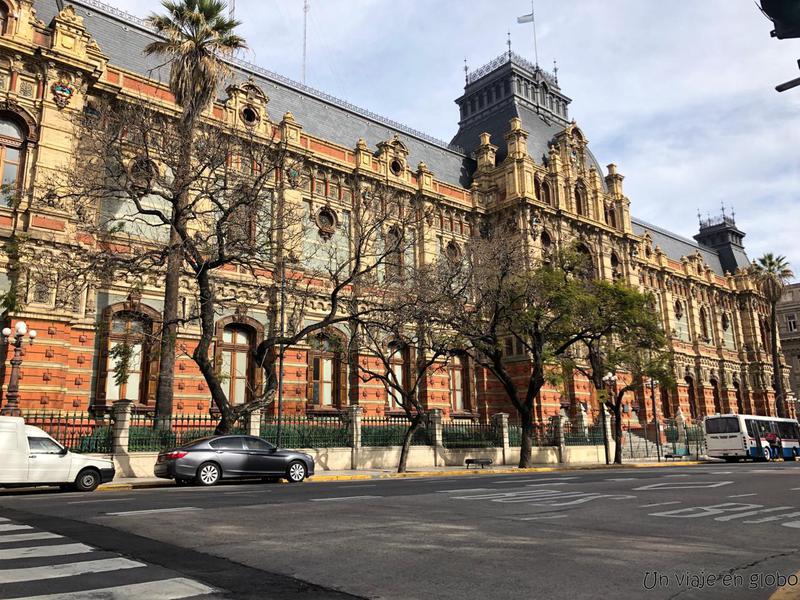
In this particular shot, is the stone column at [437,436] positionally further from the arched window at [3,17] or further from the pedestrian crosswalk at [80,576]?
the arched window at [3,17]

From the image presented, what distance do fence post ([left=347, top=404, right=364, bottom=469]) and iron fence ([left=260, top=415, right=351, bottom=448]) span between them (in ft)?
0.59

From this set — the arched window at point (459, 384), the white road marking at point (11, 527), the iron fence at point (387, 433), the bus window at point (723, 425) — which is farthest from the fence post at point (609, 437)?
the white road marking at point (11, 527)

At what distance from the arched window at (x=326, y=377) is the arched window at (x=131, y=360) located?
25.4ft

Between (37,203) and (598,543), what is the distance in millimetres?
22093

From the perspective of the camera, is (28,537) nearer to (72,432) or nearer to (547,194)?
(72,432)

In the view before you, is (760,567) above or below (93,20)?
below

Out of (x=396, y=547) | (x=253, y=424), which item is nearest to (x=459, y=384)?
(x=253, y=424)

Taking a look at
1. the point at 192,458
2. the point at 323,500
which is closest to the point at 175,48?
the point at 192,458

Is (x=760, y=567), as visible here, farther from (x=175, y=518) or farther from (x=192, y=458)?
(x=192, y=458)

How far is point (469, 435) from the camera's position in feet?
102

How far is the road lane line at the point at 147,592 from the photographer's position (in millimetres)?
→ 4859

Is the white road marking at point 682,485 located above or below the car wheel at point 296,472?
below

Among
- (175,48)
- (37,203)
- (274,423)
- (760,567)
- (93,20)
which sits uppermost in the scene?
(93,20)

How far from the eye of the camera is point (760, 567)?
657 cm
